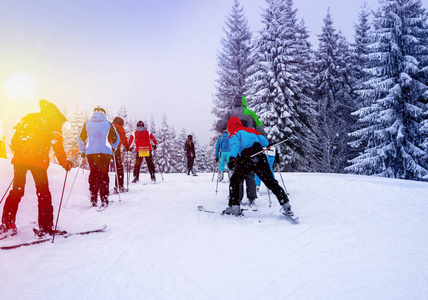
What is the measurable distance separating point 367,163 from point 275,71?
31.0 feet

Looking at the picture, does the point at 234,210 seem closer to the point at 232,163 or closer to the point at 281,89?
the point at 232,163

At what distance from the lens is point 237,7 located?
1101 inches

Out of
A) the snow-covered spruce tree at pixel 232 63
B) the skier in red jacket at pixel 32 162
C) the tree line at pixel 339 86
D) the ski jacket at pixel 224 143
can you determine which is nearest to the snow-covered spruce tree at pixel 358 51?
the tree line at pixel 339 86

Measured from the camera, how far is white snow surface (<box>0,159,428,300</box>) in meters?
2.57

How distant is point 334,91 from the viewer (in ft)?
85.8

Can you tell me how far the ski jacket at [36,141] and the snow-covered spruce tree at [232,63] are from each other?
72.2ft

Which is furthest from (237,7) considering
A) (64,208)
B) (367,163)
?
(64,208)

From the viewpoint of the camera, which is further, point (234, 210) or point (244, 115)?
point (244, 115)

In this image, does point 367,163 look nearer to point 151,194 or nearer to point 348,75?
point 348,75

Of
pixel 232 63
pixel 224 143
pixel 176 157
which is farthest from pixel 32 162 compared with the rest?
pixel 176 157

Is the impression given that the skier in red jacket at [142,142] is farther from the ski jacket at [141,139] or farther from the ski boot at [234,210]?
the ski boot at [234,210]

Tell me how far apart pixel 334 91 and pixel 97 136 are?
25.2m

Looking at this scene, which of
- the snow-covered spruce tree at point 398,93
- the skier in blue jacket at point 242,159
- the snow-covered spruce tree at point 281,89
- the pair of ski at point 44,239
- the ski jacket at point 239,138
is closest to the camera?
the pair of ski at point 44,239

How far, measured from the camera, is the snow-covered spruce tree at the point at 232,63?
2595cm
